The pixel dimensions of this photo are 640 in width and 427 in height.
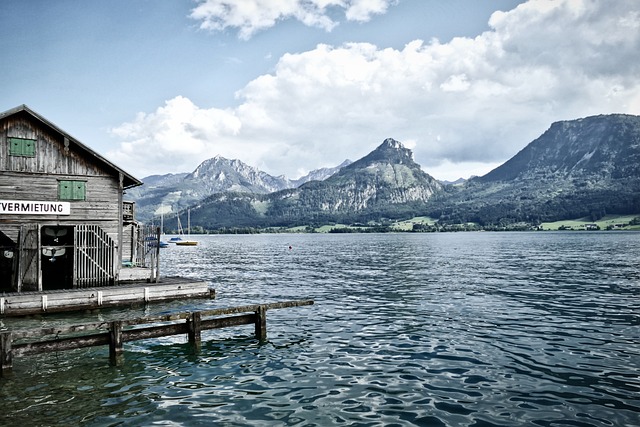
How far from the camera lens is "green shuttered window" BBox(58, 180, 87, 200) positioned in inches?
1233

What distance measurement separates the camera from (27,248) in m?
29.8

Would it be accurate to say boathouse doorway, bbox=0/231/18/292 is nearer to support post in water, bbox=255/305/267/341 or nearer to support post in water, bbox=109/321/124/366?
support post in water, bbox=109/321/124/366

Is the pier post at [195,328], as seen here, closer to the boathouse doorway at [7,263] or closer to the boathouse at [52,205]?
the boathouse at [52,205]

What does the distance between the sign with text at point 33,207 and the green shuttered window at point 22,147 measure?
327 cm

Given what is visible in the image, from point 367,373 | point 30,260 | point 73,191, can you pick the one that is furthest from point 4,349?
point 73,191

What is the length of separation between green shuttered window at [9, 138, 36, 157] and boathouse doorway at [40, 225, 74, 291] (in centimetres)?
522

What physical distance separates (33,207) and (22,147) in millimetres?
4176

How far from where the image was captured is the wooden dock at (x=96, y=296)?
2717cm

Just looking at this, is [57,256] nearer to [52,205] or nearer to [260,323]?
[52,205]

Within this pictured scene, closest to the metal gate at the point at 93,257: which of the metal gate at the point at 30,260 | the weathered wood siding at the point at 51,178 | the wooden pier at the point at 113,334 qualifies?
the weathered wood siding at the point at 51,178

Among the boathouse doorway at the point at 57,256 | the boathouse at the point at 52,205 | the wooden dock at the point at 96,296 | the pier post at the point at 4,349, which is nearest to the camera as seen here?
the pier post at the point at 4,349

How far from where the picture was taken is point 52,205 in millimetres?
30844

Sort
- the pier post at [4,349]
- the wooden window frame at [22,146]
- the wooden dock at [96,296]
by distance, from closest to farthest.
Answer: the pier post at [4,349] < the wooden dock at [96,296] < the wooden window frame at [22,146]

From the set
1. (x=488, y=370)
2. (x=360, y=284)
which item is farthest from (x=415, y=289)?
(x=488, y=370)
